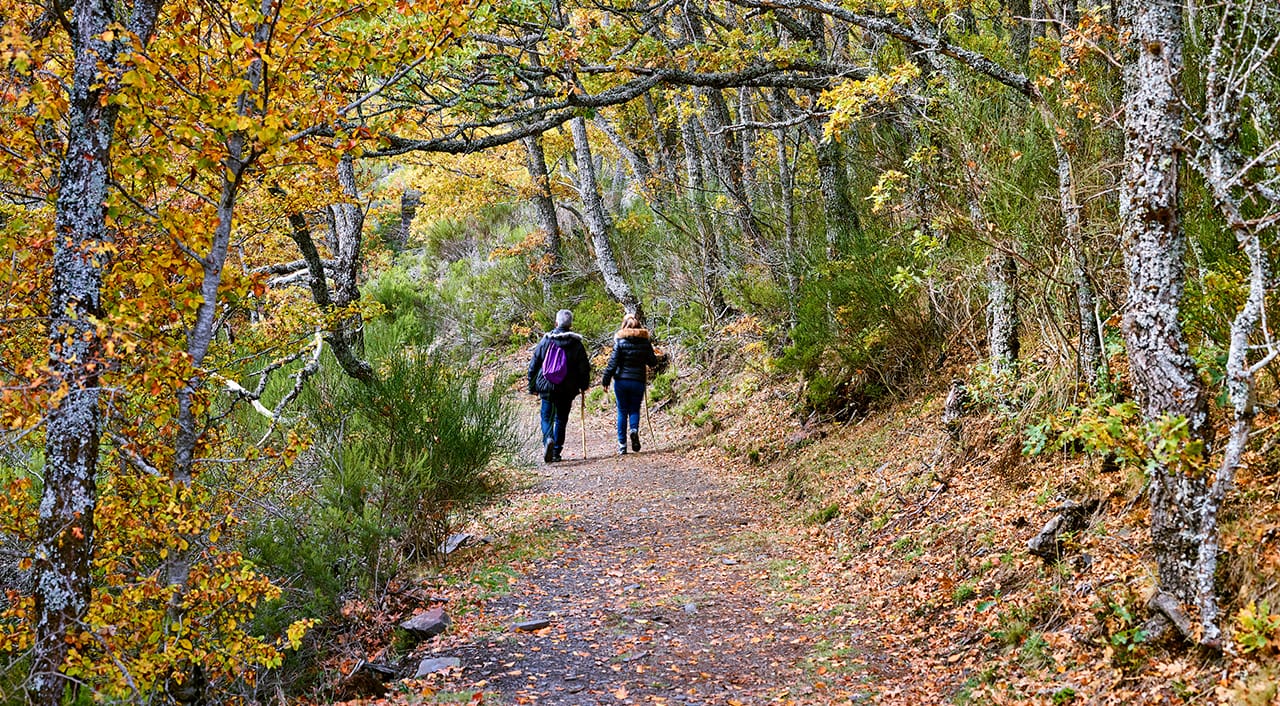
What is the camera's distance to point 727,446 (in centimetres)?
1059

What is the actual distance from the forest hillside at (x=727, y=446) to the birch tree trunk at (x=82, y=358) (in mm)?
13

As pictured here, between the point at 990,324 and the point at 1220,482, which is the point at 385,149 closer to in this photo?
the point at 990,324

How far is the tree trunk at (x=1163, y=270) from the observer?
10.6ft

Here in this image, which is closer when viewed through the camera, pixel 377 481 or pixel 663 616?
pixel 663 616

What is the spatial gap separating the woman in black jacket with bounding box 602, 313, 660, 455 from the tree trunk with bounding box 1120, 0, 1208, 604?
26.1ft

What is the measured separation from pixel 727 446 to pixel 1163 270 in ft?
24.7

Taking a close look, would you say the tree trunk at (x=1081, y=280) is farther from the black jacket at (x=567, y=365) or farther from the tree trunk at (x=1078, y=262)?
the black jacket at (x=567, y=365)

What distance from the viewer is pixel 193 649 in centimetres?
369

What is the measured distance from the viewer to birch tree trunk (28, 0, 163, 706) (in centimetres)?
337

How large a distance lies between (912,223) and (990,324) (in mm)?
1854

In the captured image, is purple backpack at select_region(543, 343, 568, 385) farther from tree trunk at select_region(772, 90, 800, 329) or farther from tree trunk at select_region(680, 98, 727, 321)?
tree trunk at select_region(680, 98, 727, 321)

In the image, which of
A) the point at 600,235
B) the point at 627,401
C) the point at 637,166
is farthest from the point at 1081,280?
the point at 600,235

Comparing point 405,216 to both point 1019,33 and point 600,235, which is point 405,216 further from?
point 1019,33

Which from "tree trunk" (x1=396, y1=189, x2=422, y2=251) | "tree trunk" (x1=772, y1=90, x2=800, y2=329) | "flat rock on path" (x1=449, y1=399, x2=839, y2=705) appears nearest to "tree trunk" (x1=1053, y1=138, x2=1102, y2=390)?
"flat rock on path" (x1=449, y1=399, x2=839, y2=705)
